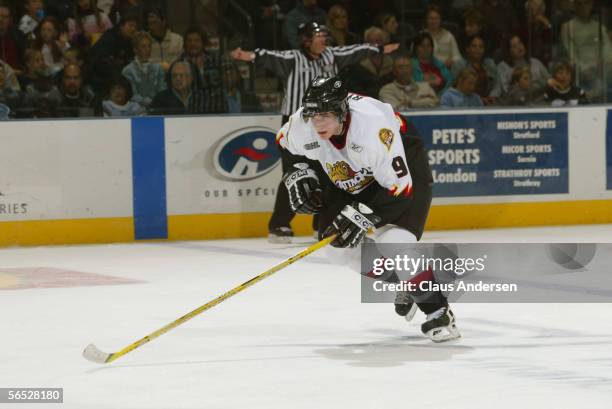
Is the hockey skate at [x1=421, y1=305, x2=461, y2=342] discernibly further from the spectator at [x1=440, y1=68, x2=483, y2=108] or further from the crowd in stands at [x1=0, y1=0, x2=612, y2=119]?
the spectator at [x1=440, y1=68, x2=483, y2=108]

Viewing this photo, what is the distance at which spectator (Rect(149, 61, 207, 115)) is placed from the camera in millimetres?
8203

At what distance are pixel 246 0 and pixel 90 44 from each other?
1170 mm

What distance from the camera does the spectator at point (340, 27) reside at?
29.2 ft

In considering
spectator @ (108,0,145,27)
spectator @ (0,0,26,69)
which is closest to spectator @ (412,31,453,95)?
spectator @ (108,0,145,27)

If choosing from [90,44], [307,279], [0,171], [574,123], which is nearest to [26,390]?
[307,279]

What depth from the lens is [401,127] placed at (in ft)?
15.4

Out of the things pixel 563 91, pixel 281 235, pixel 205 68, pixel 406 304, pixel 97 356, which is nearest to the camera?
pixel 97 356

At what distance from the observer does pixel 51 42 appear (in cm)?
822

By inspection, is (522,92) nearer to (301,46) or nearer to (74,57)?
(301,46)

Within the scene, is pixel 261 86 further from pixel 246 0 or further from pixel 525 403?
pixel 525 403

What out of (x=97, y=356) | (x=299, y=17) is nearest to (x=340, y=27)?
(x=299, y=17)

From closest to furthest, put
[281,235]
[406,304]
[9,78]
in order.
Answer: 1. [406,304]
2. [281,235]
3. [9,78]

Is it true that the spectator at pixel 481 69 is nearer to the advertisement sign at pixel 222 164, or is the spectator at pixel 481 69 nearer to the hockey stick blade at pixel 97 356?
the advertisement sign at pixel 222 164

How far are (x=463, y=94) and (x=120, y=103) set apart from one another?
8.36 ft
